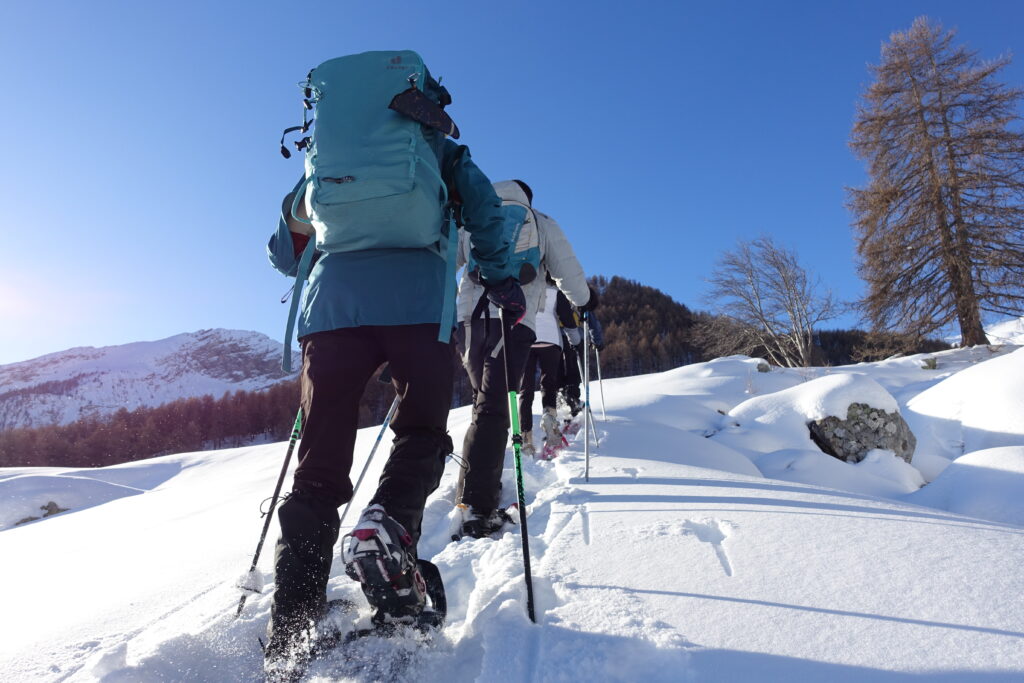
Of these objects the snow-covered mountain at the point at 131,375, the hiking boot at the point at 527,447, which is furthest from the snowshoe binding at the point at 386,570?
the snow-covered mountain at the point at 131,375

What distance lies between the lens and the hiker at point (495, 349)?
226 cm


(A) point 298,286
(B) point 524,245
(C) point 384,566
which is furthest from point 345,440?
(B) point 524,245

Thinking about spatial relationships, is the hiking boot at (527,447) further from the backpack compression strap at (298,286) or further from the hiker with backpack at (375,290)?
the backpack compression strap at (298,286)

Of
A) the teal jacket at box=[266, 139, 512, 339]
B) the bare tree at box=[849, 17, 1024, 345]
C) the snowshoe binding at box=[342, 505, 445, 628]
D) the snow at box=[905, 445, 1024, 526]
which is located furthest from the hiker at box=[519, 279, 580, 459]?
the bare tree at box=[849, 17, 1024, 345]

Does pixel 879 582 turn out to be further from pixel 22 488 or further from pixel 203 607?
pixel 22 488

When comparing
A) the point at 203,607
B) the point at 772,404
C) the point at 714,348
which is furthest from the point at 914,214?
the point at 203,607

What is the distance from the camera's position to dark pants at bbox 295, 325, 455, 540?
138 centimetres

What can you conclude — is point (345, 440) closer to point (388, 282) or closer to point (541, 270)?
point (388, 282)

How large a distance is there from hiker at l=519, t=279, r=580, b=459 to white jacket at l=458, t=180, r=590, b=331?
66 cm

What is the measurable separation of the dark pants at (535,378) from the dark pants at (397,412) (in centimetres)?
239

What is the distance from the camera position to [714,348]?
2228cm

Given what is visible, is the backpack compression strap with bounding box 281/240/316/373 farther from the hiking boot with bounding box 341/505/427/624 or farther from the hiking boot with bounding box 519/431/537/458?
the hiking boot with bounding box 519/431/537/458

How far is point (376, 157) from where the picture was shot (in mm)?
1414

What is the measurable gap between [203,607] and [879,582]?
2048mm
